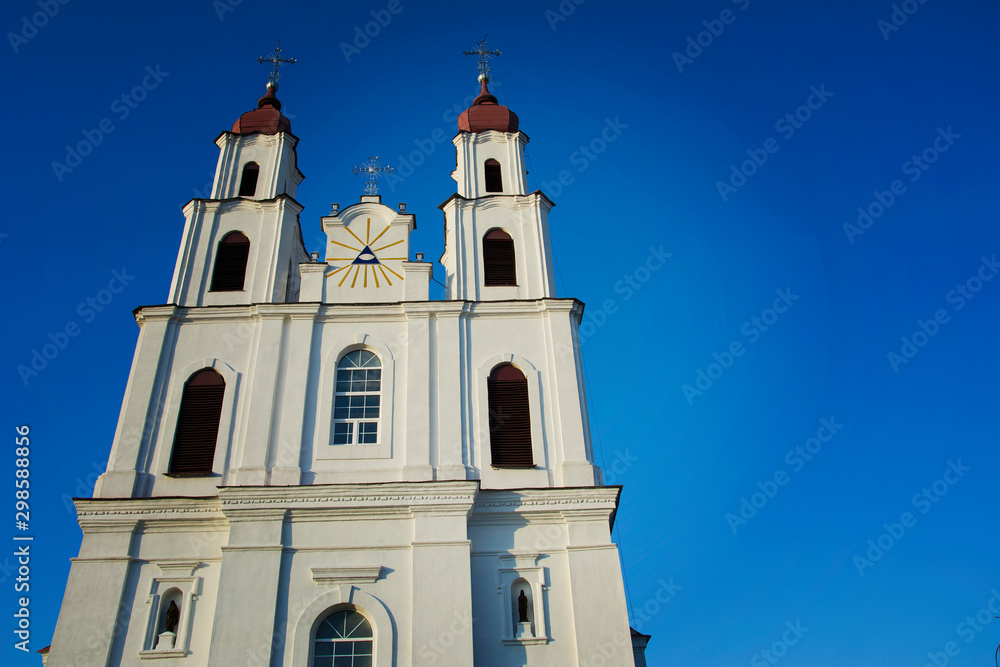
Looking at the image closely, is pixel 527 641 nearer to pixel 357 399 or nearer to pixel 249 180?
pixel 357 399

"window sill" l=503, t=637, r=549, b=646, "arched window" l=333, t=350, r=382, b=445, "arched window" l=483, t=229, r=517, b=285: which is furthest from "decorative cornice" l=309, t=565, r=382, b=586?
"arched window" l=483, t=229, r=517, b=285

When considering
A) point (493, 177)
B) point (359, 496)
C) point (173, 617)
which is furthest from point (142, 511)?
point (493, 177)

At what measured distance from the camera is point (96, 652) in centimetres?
1655

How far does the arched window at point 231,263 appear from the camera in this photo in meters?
22.6

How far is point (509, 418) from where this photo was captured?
66.2ft

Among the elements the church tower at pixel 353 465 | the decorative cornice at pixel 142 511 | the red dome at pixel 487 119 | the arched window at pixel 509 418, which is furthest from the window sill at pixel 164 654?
the red dome at pixel 487 119

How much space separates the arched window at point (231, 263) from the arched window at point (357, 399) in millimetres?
4234

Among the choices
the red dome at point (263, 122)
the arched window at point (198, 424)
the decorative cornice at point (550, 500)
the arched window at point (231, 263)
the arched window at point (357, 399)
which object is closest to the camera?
the decorative cornice at point (550, 500)

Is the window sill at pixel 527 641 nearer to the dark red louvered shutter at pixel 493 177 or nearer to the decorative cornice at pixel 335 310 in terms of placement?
the decorative cornice at pixel 335 310

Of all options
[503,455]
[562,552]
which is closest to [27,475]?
[503,455]

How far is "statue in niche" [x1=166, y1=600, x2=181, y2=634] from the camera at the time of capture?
17.1 meters

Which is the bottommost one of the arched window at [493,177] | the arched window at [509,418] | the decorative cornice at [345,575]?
the decorative cornice at [345,575]

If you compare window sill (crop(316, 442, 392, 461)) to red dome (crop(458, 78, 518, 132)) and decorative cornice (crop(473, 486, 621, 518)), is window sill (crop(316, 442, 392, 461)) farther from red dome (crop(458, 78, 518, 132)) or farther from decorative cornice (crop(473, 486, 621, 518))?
red dome (crop(458, 78, 518, 132))

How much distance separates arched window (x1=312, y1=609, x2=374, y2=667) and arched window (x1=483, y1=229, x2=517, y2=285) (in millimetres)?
9616
